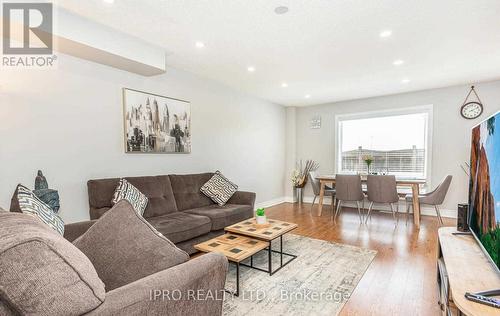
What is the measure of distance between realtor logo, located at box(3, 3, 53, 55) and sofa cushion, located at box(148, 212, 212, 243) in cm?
199

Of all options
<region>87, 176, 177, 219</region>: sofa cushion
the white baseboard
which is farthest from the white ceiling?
the white baseboard

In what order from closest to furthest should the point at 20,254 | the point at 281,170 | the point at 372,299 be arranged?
the point at 20,254
the point at 372,299
the point at 281,170

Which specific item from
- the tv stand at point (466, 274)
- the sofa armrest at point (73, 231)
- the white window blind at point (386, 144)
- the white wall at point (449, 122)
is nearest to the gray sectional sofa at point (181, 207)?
the sofa armrest at point (73, 231)

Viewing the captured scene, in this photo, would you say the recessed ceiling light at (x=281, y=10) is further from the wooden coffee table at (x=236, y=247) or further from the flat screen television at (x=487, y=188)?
the wooden coffee table at (x=236, y=247)

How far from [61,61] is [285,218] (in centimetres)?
392

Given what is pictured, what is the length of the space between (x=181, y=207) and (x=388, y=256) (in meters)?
2.58

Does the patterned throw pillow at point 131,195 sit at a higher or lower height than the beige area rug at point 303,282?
higher

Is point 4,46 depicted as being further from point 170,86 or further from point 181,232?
point 181,232

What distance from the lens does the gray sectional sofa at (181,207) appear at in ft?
8.71

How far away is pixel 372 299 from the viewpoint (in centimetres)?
202

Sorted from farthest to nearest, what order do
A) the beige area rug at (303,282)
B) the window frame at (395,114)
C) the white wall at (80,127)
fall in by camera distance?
the window frame at (395,114), the white wall at (80,127), the beige area rug at (303,282)

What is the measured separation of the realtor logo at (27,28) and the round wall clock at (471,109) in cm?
598

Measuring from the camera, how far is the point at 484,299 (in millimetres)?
1042

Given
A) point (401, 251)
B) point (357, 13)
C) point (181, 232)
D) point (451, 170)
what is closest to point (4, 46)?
point (181, 232)
